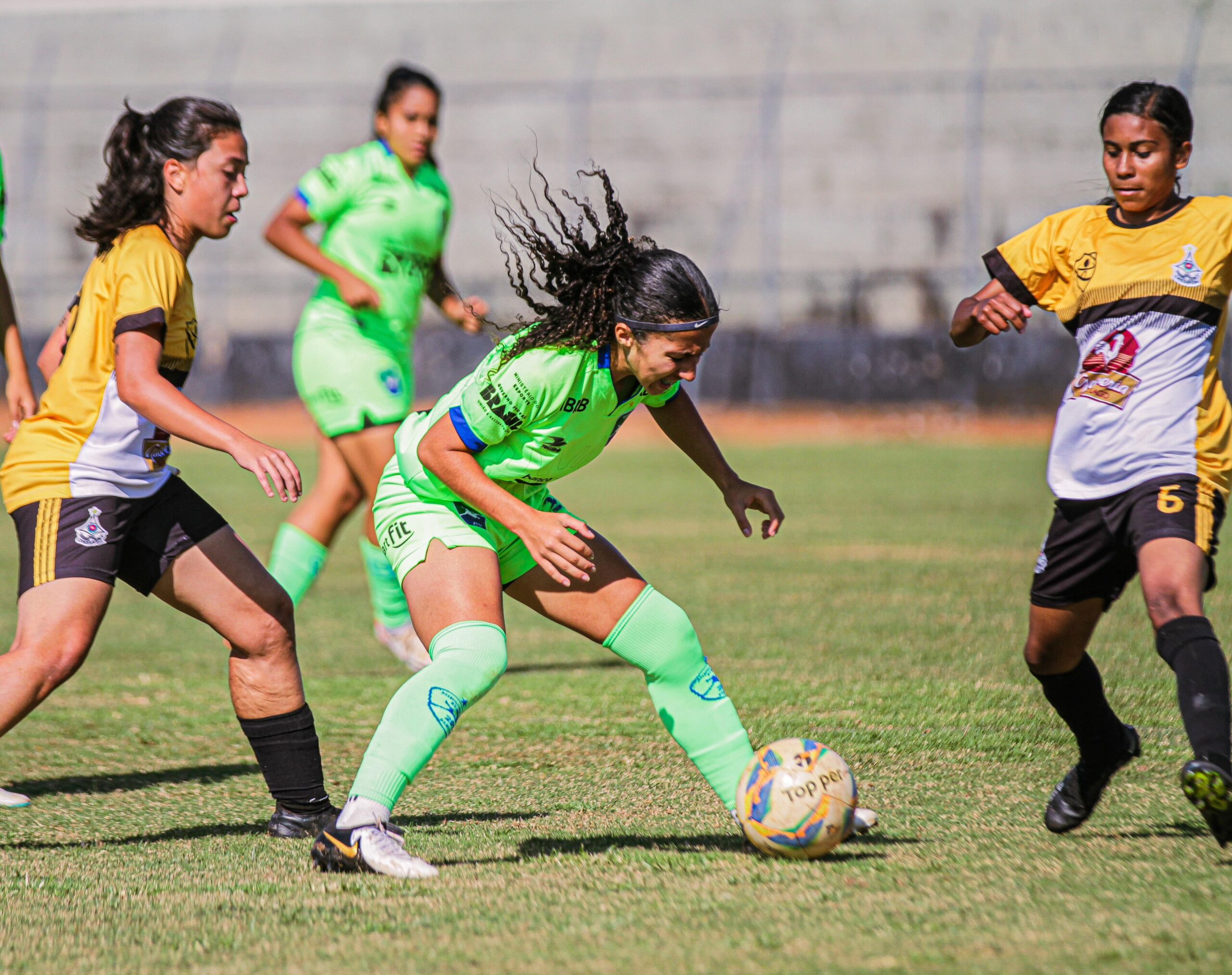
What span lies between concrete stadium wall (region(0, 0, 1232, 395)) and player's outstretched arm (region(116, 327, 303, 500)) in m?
21.6

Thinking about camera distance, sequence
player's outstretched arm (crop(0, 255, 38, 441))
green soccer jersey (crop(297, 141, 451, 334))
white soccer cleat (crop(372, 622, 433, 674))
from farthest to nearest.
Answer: green soccer jersey (crop(297, 141, 451, 334)), white soccer cleat (crop(372, 622, 433, 674)), player's outstretched arm (crop(0, 255, 38, 441))

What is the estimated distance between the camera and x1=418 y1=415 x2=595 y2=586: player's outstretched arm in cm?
372

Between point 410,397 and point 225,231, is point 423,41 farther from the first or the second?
point 225,231

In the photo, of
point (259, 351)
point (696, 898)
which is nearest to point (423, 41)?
point (259, 351)

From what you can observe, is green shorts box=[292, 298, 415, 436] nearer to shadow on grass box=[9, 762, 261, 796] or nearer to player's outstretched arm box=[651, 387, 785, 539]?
shadow on grass box=[9, 762, 261, 796]

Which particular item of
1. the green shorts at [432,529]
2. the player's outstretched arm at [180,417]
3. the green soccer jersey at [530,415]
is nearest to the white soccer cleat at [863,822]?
the green shorts at [432,529]

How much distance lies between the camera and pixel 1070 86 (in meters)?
27.9

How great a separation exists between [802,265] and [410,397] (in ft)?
75.5

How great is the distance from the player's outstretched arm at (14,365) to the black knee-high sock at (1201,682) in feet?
11.4

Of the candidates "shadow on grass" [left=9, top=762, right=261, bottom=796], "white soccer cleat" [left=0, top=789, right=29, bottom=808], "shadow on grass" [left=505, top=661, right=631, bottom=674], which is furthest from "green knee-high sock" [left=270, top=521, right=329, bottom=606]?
"white soccer cleat" [left=0, top=789, right=29, bottom=808]

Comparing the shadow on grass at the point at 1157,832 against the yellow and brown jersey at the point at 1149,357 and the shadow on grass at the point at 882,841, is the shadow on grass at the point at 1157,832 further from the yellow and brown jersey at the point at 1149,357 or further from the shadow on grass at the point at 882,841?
the yellow and brown jersey at the point at 1149,357

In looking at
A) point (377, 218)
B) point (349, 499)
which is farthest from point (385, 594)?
point (377, 218)

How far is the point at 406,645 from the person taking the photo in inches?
283

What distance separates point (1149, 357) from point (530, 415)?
1.72 meters
